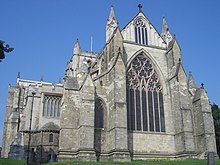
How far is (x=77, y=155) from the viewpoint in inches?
995

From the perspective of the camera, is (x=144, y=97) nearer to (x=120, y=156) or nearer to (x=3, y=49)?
(x=120, y=156)

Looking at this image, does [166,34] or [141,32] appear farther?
[166,34]

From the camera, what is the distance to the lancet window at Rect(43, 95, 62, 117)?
127ft

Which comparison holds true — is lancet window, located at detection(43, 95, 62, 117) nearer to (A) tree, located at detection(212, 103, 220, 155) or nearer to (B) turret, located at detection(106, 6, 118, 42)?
(B) turret, located at detection(106, 6, 118, 42)

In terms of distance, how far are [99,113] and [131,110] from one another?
143 inches

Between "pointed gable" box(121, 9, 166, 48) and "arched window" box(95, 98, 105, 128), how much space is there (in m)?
9.10

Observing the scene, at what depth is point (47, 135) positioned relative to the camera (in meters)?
35.0

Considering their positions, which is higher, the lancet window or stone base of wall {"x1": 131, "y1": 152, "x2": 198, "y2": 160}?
the lancet window

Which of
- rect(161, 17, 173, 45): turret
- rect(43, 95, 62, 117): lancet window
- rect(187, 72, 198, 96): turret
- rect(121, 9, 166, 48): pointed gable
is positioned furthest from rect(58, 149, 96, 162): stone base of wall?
rect(161, 17, 173, 45): turret

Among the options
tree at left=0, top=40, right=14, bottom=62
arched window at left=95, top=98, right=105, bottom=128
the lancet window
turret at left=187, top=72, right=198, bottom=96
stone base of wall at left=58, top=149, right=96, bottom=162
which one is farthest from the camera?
the lancet window

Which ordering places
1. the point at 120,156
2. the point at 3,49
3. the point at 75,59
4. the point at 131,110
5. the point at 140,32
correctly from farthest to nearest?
the point at 75,59, the point at 140,32, the point at 131,110, the point at 120,156, the point at 3,49

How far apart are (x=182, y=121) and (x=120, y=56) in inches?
379

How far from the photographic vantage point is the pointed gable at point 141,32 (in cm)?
3262

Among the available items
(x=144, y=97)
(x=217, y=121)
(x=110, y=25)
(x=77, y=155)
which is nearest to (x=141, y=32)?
(x=110, y=25)
